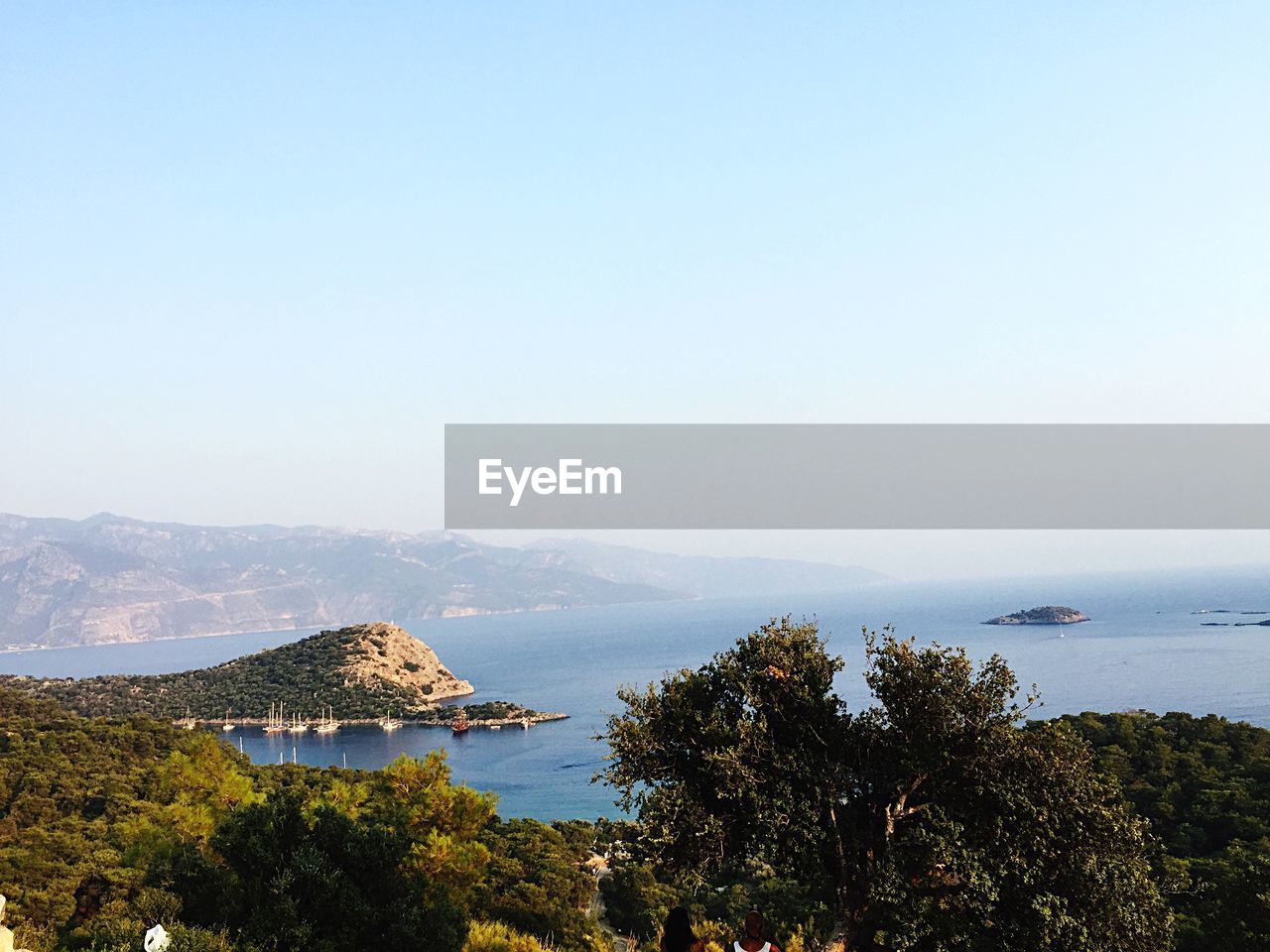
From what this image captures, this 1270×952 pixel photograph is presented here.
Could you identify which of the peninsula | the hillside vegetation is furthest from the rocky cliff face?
the hillside vegetation

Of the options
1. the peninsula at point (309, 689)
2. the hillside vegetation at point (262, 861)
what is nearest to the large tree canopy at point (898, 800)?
the hillside vegetation at point (262, 861)

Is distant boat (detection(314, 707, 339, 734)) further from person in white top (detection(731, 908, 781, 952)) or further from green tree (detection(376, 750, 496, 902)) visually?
person in white top (detection(731, 908, 781, 952))

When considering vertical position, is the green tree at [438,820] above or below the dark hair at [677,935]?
below

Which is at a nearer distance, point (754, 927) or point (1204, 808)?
point (754, 927)

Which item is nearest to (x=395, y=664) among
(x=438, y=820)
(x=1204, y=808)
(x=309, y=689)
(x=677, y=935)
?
(x=309, y=689)

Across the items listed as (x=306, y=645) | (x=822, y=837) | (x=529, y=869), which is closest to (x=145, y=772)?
(x=529, y=869)

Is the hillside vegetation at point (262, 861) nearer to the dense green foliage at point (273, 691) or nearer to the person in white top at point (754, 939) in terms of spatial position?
the person in white top at point (754, 939)

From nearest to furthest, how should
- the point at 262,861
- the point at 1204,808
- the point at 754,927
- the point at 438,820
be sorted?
the point at 754,927, the point at 262,861, the point at 438,820, the point at 1204,808

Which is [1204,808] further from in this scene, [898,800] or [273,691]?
[273,691]
